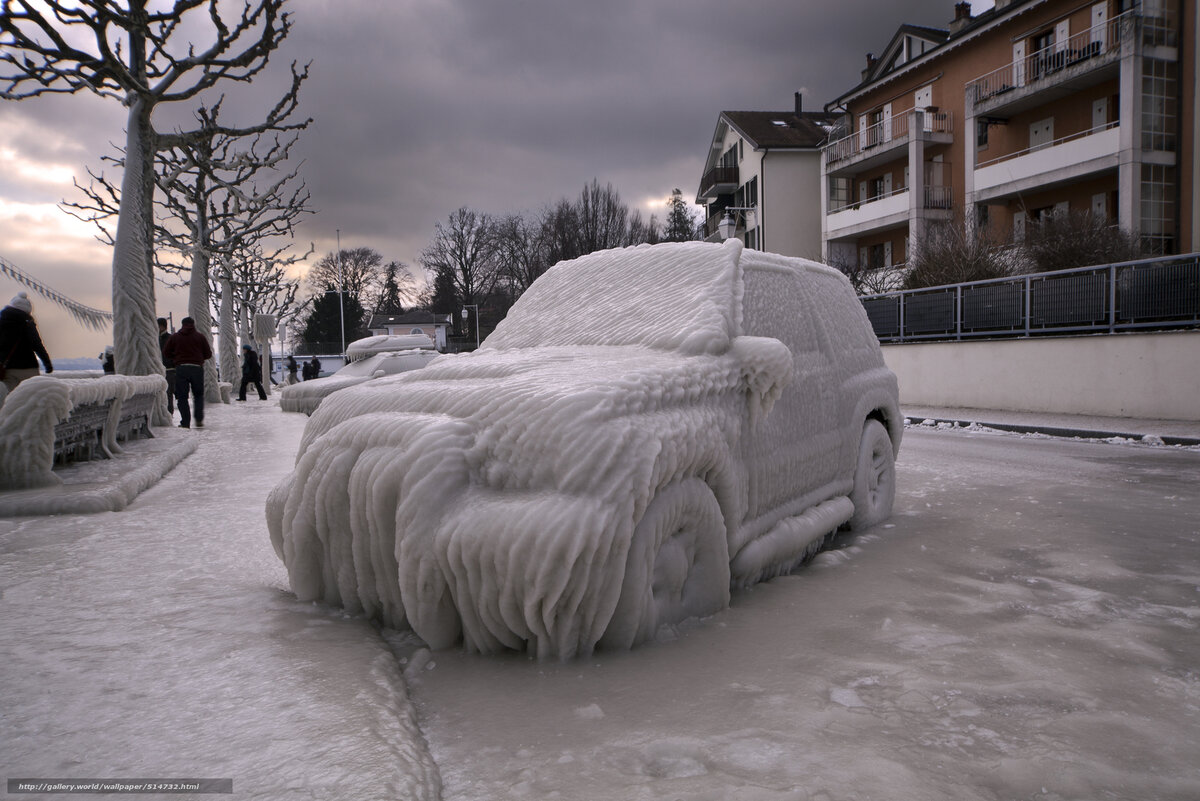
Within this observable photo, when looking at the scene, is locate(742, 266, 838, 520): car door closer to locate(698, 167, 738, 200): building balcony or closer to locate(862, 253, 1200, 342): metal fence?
locate(862, 253, 1200, 342): metal fence

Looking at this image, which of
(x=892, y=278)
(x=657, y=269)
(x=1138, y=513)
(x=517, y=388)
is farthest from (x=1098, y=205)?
(x=517, y=388)

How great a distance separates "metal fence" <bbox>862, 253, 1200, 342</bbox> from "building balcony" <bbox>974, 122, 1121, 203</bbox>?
881 centimetres

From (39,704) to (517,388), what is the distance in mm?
1652

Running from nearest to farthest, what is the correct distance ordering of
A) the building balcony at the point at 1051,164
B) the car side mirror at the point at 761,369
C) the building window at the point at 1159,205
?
the car side mirror at the point at 761,369 → the building window at the point at 1159,205 → the building balcony at the point at 1051,164

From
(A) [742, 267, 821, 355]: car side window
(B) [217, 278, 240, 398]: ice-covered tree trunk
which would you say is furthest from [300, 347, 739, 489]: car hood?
(B) [217, 278, 240, 398]: ice-covered tree trunk

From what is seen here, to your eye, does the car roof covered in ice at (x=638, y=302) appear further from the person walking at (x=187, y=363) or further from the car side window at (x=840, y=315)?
the person walking at (x=187, y=363)

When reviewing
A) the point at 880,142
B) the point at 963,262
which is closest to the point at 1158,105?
the point at 963,262

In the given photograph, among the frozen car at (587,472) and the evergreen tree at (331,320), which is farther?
the evergreen tree at (331,320)

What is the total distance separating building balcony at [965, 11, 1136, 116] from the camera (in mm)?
20375

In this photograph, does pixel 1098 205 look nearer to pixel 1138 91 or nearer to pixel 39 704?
pixel 1138 91

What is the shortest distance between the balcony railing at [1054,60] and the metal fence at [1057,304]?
35.2 feet

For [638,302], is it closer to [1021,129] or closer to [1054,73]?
[1054,73]

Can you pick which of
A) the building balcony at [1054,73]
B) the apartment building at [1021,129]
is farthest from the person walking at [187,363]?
the building balcony at [1054,73]

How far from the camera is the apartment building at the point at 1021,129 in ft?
64.5
